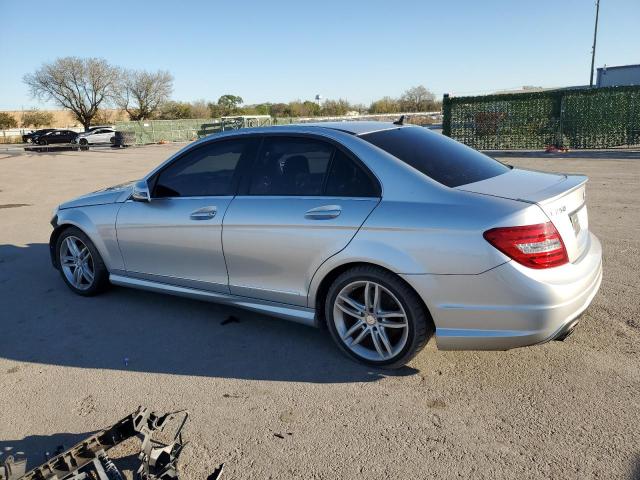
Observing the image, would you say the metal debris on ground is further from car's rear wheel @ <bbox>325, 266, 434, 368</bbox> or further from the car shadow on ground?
car's rear wheel @ <bbox>325, 266, 434, 368</bbox>

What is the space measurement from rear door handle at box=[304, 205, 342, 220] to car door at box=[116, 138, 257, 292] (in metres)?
0.81

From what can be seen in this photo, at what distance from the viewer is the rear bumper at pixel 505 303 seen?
2965 mm

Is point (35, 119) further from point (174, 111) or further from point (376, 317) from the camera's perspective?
point (376, 317)

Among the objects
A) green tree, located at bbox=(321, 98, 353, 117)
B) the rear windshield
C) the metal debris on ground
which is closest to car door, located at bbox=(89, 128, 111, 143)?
green tree, located at bbox=(321, 98, 353, 117)

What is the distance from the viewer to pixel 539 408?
3.02 metres

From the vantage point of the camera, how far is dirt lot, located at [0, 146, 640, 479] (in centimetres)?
265

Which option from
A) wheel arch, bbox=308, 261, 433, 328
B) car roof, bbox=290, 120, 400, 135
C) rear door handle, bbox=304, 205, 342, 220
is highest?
car roof, bbox=290, 120, 400, 135

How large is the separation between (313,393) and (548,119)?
19306 millimetres

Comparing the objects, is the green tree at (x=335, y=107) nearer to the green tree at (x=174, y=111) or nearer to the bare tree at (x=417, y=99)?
the bare tree at (x=417, y=99)

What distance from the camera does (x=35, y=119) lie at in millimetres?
75562

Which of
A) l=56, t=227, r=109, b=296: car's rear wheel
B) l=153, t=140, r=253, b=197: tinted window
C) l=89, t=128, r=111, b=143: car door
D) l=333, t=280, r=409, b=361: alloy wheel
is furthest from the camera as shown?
l=89, t=128, r=111, b=143: car door

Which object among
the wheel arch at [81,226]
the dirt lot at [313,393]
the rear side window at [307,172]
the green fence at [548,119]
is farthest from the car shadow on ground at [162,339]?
the green fence at [548,119]

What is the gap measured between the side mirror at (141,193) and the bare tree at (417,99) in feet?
176

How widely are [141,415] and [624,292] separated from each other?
13.4 ft
